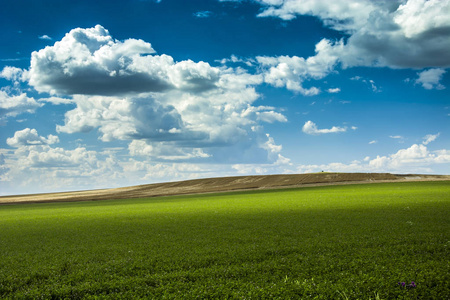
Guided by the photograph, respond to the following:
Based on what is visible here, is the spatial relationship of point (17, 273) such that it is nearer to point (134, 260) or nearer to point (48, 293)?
point (48, 293)

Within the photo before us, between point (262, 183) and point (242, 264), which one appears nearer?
point (242, 264)

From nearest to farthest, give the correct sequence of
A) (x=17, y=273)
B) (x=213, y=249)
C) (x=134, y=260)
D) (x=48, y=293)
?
(x=48, y=293) → (x=17, y=273) → (x=134, y=260) → (x=213, y=249)

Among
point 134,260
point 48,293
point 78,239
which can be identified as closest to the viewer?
point 48,293

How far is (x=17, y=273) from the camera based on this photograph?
979cm

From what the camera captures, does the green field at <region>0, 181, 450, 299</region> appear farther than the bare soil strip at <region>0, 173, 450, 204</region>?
No

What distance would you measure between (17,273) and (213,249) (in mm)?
6200

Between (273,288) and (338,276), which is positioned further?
(338,276)

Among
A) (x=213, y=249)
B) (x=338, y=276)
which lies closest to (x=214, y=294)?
(x=338, y=276)

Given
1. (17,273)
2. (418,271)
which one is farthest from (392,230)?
(17,273)

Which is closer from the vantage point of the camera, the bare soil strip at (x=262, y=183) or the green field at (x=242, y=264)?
the green field at (x=242, y=264)

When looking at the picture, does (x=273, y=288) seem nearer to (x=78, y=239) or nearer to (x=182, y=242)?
(x=182, y=242)

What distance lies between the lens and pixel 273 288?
25.1ft

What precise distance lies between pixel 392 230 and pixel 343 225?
8.02 ft

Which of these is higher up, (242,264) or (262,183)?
(242,264)
